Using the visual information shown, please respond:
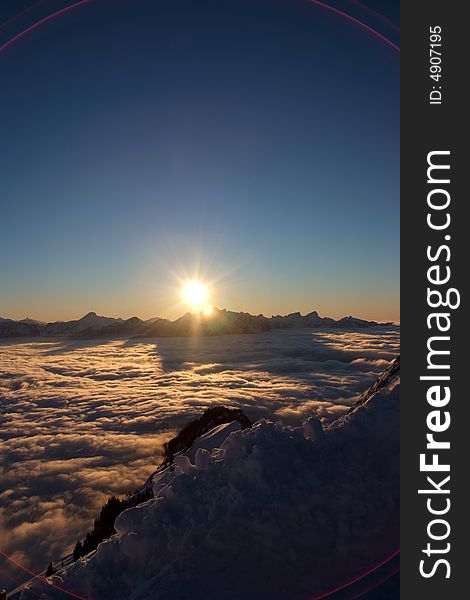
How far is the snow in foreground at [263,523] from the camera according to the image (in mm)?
5480

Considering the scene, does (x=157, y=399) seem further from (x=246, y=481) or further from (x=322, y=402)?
(x=246, y=481)

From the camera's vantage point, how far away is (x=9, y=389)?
234 feet

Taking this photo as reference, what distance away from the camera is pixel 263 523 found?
598 cm

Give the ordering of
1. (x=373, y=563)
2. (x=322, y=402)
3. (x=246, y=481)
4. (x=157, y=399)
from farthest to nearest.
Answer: (x=157, y=399) < (x=322, y=402) < (x=246, y=481) < (x=373, y=563)

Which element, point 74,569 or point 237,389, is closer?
point 74,569

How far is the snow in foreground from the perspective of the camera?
5480mm

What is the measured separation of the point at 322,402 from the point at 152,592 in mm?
52679

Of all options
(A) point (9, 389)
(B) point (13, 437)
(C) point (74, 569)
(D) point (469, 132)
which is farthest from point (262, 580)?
(A) point (9, 389)

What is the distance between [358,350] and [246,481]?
123 m

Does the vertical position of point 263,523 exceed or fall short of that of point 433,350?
it falls short

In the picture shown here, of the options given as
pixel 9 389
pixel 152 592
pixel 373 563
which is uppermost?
pixel 373 563

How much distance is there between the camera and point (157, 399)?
61.6 m

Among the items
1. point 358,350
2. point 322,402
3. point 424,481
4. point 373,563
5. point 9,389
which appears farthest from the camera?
point 358,350

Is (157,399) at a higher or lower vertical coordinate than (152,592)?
lower
